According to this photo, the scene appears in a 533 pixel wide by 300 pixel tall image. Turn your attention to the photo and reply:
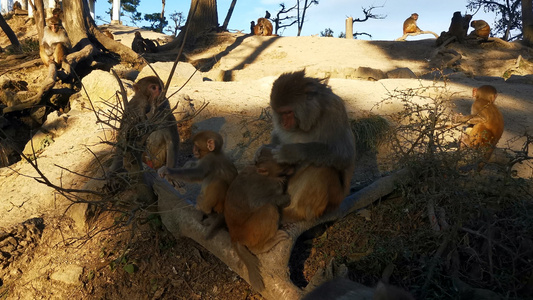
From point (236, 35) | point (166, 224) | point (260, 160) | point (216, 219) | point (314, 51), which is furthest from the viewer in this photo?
point (236, 35)

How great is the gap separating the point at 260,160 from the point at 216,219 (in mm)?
817

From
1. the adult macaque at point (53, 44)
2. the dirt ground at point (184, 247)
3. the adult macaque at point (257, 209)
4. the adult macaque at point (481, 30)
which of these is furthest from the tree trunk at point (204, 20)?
the adult macaque at point (257, 209)

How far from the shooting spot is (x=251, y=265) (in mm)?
3742

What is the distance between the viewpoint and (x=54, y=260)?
15.2 ft

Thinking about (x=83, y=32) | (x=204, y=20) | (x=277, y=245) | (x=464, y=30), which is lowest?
(x=277, y=245)

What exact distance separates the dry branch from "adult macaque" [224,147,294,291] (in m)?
0.09

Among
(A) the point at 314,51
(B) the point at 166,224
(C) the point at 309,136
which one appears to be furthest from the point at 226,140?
(A) the point at 314,51

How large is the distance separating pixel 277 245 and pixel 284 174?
2.18 ft

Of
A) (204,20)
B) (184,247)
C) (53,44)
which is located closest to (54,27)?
(53,44)

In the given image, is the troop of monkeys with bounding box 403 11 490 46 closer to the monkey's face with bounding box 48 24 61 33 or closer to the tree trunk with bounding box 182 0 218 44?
the tree trunk with bounding box 182 0 218 44

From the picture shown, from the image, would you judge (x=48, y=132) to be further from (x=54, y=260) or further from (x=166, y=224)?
(x=166, y=224)

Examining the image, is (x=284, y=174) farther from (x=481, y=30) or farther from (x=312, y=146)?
(x=481, y=30)

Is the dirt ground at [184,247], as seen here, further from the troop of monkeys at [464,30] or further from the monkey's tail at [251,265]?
the troop of monkeys at [464,30]

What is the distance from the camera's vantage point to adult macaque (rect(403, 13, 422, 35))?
21609mm
